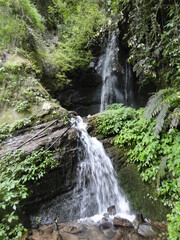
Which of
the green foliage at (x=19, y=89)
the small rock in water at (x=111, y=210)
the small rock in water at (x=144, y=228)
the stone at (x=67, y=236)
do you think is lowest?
the small rock in water at (x=111, y=210)

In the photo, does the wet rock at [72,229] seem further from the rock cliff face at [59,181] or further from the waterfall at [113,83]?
the waterfall at [113,83]

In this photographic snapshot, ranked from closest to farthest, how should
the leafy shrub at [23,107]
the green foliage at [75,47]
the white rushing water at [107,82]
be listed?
the leafy shrub at [23,107] < the green foliage at [75,47] < the white rushing water at [107,82]

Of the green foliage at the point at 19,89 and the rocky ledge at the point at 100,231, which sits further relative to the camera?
the green foliage at the point at 19,89

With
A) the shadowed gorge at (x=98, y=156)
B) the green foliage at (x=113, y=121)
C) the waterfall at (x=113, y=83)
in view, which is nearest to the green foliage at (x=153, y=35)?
the shadowed gorge at (x=98, y=156)

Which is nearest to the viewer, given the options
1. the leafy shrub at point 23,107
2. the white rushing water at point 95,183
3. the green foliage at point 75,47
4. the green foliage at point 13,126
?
the white rushing water at point 95,183

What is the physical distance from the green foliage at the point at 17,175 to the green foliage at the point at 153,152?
6.30 feet

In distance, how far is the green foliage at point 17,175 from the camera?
2.68 m

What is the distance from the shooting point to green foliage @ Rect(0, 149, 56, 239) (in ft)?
8.79

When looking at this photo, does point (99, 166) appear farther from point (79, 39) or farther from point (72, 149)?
point (79, 39)

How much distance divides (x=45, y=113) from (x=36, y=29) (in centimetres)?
Result: 557

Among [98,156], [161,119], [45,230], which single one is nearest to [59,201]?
[45,230]

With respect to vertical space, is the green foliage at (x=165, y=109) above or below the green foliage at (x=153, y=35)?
below

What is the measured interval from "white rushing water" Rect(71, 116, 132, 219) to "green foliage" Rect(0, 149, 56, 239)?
886 millimetres

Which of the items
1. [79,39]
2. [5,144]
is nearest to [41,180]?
[5,144]
